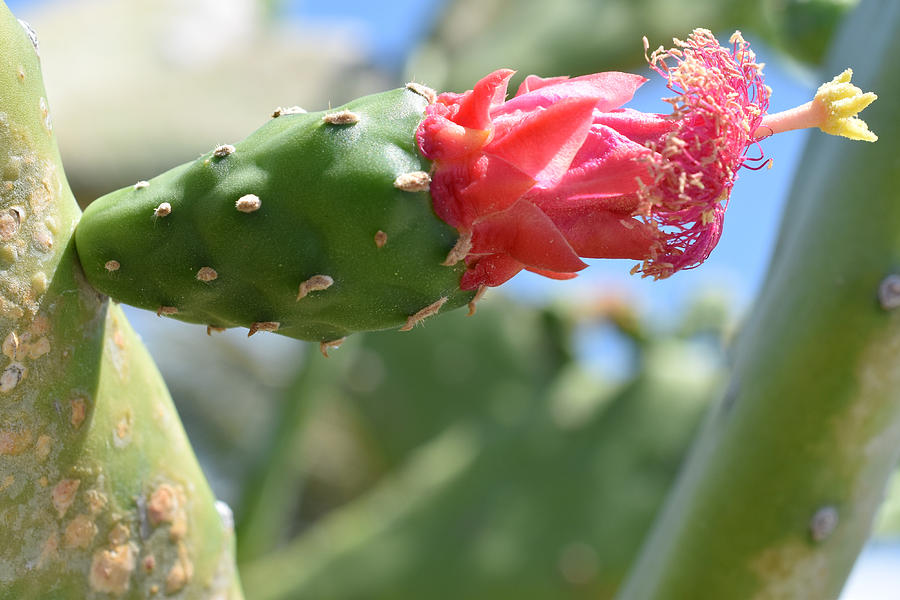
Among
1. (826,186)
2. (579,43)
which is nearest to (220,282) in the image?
(826,186)

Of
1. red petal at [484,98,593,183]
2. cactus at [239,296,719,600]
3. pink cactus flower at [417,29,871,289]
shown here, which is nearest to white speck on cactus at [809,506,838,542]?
pink cactus flower at [417,29,871,289]

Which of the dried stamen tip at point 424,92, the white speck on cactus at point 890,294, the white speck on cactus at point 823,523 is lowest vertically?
the white speck on cactus at point 823,523

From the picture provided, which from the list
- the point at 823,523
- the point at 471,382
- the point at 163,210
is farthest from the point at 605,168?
the point at 471,382

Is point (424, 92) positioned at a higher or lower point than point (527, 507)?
higher

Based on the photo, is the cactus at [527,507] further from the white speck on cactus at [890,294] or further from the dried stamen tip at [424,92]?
the dried stamen tip at [424,92]

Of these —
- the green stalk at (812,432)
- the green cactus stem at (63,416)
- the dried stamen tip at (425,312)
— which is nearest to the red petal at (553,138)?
the dried stamen tip at (425,312)

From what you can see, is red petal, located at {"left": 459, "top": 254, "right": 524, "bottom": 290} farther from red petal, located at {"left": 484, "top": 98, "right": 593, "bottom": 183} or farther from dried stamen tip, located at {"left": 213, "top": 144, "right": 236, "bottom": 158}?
dried stamen tip, located at {"left": 213, "top": 144, "right": 236, "bottom": 158}

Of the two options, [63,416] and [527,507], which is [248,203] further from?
[527,507]
